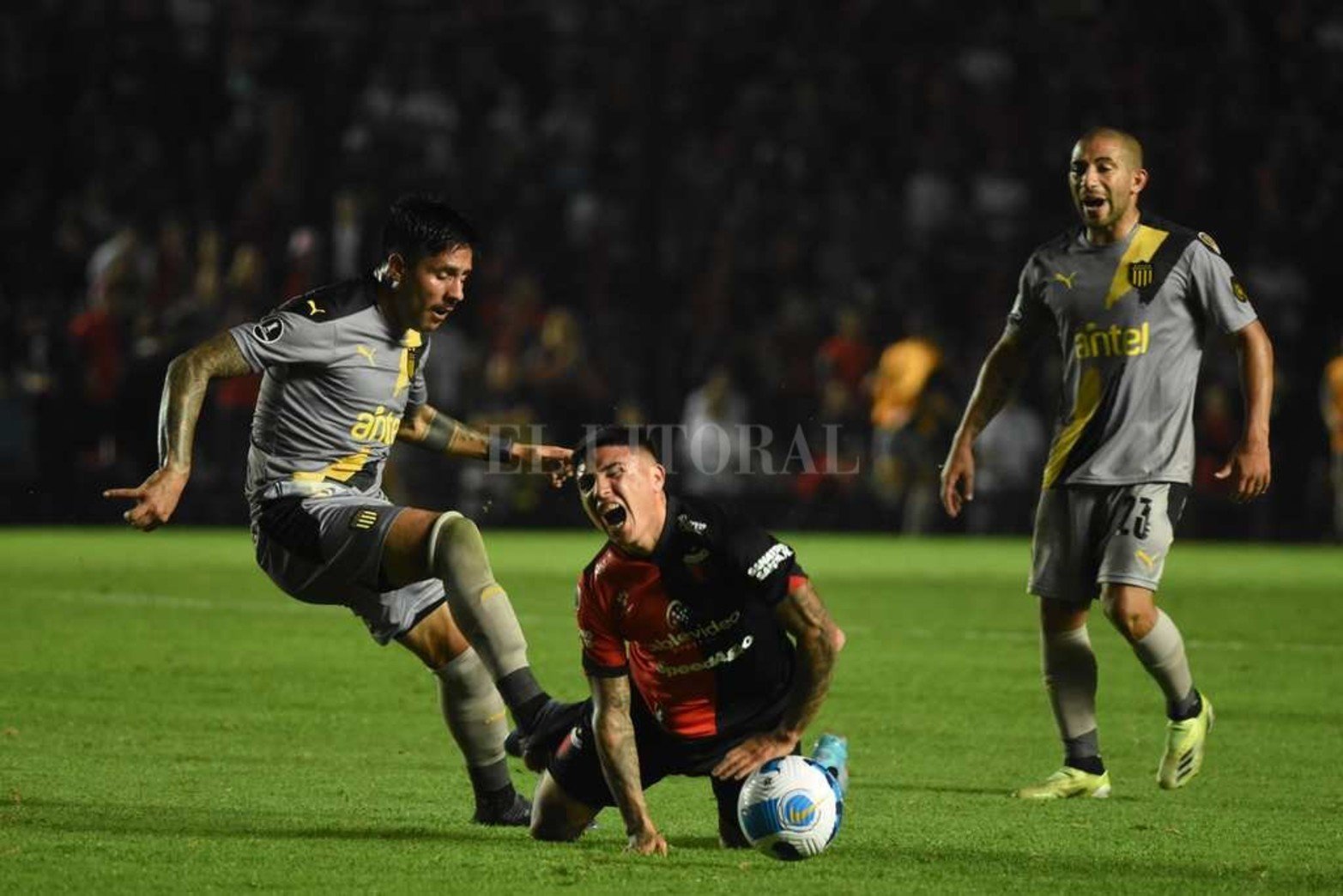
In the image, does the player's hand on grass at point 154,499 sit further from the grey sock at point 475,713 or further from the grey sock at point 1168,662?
the grey sock at point 1168,662

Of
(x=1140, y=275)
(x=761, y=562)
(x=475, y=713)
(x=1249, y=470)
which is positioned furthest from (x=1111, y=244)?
(x=475, y=713)

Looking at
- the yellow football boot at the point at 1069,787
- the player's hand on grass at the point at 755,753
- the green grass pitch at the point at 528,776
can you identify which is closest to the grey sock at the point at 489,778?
the green grass pitch at the point at 528,776

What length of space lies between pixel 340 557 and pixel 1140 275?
2.74 metres

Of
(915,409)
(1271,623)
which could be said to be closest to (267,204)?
(915,409)

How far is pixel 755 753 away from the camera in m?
6.20

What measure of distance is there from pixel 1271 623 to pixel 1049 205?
404 inches

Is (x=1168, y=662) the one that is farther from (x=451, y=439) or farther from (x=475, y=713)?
(x=451, y=439)

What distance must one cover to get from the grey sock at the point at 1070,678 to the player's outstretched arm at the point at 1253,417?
742 millimetres

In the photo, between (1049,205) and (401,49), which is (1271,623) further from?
(401,49)

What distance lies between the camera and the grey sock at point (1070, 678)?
7633 mm

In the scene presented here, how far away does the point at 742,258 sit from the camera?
22.7 m

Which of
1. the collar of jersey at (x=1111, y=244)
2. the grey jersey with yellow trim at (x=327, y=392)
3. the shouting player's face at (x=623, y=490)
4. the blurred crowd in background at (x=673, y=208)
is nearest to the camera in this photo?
the shouting player's face at (x=623, y=490)

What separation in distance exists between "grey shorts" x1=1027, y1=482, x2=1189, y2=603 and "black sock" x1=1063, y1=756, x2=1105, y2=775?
20.3 inches

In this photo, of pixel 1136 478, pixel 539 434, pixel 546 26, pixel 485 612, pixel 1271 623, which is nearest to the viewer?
pixel 485 612
